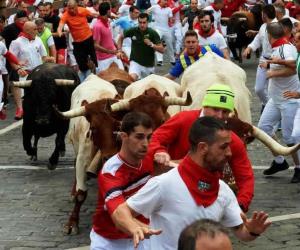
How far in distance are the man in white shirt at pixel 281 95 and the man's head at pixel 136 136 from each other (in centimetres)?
530

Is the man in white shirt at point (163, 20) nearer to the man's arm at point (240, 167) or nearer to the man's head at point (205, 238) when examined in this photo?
the man's arm at point (240, 167)

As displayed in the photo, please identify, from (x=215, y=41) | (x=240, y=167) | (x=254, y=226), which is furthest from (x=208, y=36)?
(x=254, y=226)

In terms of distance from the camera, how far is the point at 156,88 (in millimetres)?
10359

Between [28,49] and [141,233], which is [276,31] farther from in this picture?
[141,233]

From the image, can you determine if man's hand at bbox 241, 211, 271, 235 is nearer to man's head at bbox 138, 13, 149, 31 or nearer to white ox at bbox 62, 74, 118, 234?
white ox at bbox 62, 74, 118, 234

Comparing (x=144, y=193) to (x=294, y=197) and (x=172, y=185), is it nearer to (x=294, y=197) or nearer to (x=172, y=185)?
(x=172, y=185)

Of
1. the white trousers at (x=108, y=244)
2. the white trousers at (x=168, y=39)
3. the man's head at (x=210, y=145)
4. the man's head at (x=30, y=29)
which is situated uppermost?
the man's head at (x=210, y=145)

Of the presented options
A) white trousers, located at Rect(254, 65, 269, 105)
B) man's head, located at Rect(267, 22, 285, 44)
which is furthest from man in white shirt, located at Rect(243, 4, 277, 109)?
man's head, located at Rect(267, 22, 285, 44)

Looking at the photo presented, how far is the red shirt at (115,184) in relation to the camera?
5.64 metres

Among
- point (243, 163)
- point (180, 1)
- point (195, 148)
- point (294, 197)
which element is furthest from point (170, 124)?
point (180, 1)

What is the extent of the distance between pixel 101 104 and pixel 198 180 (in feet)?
13.2

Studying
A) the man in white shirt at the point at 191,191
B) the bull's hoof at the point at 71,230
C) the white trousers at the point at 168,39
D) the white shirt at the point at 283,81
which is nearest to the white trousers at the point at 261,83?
the white shirt at the point at 283,81

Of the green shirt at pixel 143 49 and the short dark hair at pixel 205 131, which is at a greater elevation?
the short dark hair at pixel 205 131

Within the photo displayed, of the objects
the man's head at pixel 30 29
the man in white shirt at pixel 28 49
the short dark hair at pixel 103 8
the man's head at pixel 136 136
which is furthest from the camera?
the short dark hair at pixel 103 8
